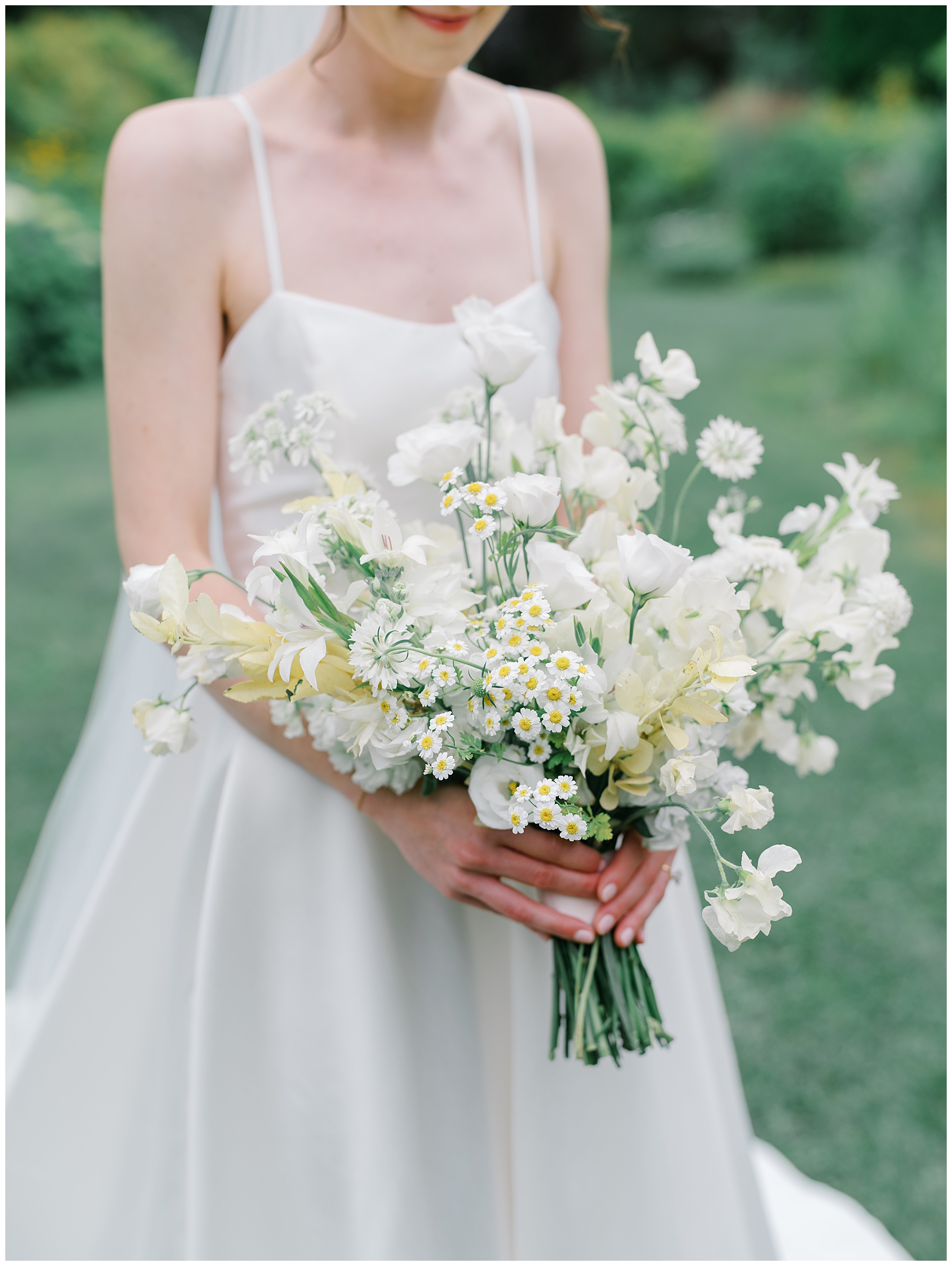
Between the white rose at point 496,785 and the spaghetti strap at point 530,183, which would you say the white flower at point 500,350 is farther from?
the spaghetti strap at point 530,183

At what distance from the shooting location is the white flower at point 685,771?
1058 mm

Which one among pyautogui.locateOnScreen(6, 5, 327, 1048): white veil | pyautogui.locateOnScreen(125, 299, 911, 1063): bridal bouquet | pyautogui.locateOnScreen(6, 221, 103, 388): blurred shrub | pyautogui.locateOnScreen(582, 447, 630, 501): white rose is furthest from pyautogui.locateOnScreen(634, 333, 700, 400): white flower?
pyautogui.locateOnScreen(6, 221, 103, 388): blurred shrub

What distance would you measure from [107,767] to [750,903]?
5.26 ft

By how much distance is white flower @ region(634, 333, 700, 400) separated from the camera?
4.06 feet

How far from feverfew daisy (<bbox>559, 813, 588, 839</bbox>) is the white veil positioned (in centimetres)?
99

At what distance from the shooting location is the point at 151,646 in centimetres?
204

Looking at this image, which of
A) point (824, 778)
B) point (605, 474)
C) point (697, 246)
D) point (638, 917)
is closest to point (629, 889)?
point (638, 917)

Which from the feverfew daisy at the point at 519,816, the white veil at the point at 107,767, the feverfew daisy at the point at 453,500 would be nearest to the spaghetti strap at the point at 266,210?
the white veil at the point at 107,767

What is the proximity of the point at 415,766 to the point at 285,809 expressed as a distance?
1.35 ft

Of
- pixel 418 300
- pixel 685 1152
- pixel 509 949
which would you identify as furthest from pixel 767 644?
pixel 685 1152

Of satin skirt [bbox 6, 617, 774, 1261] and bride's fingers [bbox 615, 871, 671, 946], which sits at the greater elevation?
bride's fingers [bbox 615, 871, 671, 946]

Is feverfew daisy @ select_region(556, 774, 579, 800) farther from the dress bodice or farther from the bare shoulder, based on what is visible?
the bare shoulder

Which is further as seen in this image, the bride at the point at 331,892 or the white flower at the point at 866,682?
the bride at the point at 331,892

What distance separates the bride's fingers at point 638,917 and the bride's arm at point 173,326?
0.71ft
